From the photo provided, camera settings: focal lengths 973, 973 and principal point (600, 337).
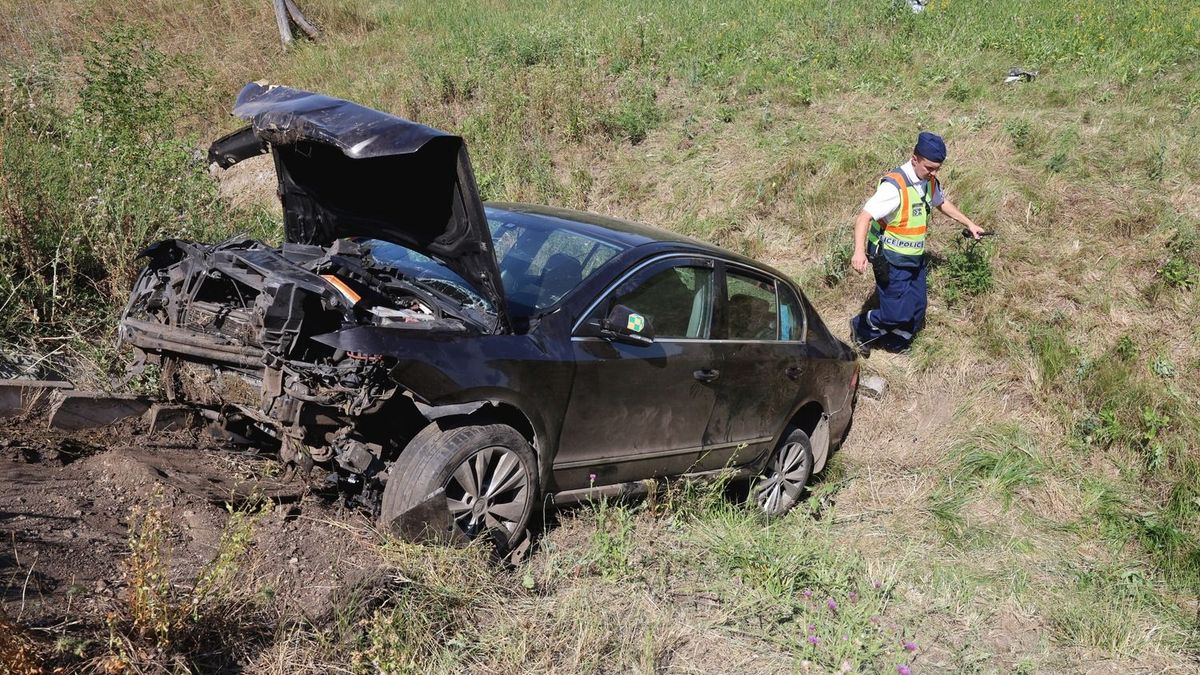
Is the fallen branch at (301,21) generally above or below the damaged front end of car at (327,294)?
above

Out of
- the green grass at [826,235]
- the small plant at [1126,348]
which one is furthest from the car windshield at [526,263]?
the small plant at [1126,348]

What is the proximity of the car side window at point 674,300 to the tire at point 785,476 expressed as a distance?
4.48 feet

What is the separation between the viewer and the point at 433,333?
13.5ft

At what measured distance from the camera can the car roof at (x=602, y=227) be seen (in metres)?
5.36

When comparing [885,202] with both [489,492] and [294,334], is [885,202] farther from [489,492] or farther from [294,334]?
[294,334]

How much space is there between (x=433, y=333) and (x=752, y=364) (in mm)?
2359

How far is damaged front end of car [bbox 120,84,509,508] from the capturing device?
156 inches

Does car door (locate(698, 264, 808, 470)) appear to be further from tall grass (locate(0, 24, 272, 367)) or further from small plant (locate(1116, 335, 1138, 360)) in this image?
tall grass (locate(0, 24, 272, 367))

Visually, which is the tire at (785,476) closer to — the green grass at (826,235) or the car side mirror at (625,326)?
the green grass at (826,235)

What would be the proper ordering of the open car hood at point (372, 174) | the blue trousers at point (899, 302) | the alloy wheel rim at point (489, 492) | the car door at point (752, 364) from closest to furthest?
1. the open car hood at point (372, 174)
2. the alloy wheel rim at point (489, 492)
3. the car door at point (752, 364)
4. the blue trousers at point (899, 302)

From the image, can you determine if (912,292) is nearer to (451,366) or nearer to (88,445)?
(451,366)

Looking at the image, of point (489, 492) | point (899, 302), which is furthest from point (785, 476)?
point (489, 492)

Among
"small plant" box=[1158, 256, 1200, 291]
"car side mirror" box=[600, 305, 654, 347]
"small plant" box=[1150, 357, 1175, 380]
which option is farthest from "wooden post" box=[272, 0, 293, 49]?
"small plant" box=[1150, 357, 1175, 380]

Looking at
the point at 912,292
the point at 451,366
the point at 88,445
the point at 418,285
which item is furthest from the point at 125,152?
the point at 912,292
